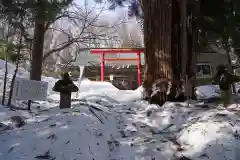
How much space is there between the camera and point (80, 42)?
826 centimetres

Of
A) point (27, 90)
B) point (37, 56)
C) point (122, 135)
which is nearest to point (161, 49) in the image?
point (122, 135)

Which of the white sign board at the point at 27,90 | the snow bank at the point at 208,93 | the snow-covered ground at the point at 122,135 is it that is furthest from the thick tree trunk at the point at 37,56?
the snow bank at the point at 208,93

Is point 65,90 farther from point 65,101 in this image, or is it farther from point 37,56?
point 37,56

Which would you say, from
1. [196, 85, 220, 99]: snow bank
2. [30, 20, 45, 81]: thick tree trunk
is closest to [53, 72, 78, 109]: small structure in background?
[196, 85, 220, 99]: snow bank

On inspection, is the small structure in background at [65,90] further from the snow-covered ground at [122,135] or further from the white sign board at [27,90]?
the white sign board at [27,90]

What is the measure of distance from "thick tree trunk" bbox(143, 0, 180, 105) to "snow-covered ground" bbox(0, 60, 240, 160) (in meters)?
0.53

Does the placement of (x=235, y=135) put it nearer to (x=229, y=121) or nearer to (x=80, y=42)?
(x=229, y=121)

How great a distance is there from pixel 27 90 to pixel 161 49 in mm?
1958

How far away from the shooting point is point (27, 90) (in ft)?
12.0

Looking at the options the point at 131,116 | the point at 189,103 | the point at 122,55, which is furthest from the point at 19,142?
the point at 122,55

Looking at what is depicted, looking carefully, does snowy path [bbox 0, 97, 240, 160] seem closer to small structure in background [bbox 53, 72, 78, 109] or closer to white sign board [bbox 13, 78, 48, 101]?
small structure in background [bbox 53, 72, 78, 109]

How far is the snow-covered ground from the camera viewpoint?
2.23 meters

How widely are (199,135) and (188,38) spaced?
2.11 m

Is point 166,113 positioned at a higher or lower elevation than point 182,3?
lower
